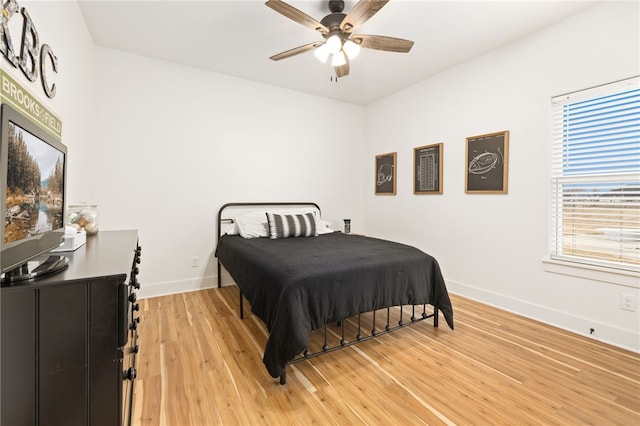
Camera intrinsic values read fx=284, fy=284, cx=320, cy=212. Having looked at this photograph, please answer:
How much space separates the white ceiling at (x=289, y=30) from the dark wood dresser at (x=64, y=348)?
240 cm

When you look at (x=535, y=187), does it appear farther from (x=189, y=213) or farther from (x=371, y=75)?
(x=189, y=213)

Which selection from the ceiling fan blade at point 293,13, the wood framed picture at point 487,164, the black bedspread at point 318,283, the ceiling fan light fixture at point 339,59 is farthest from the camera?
the wood framed picture at point 487,164

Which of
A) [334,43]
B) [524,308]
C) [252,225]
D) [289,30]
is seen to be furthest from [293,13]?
[524,308]

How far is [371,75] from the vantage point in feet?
12.0

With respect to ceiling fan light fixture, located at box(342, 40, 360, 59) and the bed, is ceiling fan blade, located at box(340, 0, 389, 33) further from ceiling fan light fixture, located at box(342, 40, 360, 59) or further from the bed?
the bed

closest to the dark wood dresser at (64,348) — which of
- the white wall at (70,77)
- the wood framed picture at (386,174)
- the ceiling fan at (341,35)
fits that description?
the white wall at (70,77)

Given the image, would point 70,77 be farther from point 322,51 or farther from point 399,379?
point 399,379

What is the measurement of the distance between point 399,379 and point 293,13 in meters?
2.58

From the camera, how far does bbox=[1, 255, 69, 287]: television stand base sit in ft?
2.88

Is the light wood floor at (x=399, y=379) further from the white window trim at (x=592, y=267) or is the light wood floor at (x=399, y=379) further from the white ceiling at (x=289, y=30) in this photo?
the white ceiling at (x=289, y=30)

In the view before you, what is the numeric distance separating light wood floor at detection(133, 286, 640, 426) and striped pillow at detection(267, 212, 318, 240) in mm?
1076

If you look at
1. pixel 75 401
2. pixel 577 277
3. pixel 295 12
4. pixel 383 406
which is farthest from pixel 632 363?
pixel 295 12

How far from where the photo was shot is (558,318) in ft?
8.45

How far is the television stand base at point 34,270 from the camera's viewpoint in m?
0.88
